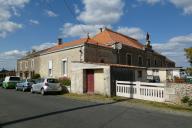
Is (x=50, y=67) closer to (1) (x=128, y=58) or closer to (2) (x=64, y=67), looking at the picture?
(2) (x=64, y=67)

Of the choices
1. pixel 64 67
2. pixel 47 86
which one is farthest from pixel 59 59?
pixel 47 86

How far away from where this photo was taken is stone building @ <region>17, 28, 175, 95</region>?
22703mm

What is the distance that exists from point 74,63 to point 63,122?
638 inches

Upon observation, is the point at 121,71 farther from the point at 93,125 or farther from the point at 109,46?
the point at 93,125

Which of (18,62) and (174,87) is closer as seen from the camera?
(174,87)

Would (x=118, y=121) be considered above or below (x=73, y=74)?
below

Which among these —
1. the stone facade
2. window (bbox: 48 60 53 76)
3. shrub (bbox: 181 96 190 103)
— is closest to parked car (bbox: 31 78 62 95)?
the stone facade

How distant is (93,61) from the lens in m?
29.3

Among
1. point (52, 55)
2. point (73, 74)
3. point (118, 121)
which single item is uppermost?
point (52, 55)

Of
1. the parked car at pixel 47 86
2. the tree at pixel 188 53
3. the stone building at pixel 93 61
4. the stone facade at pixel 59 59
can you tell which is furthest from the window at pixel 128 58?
the tree at pixel 188 53

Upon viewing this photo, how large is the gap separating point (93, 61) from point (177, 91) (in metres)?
14.8

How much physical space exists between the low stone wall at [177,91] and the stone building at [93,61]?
557 cm

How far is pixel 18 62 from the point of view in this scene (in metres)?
49.2

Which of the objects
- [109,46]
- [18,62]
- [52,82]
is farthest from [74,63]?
[18,62]
